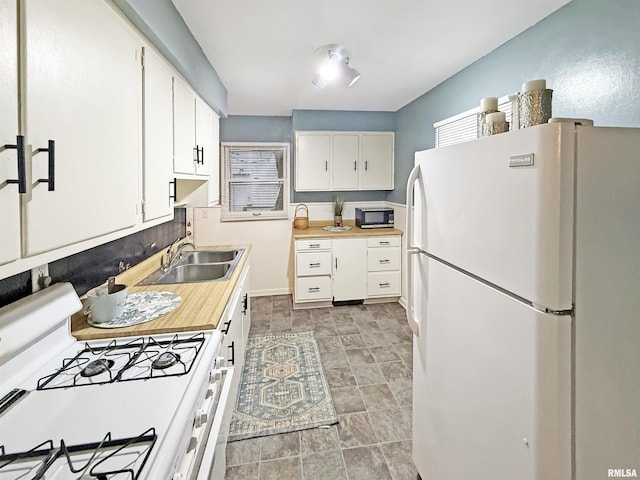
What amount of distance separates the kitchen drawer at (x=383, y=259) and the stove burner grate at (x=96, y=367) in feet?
10.6

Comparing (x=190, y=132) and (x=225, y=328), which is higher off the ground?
(x=190, y=132)

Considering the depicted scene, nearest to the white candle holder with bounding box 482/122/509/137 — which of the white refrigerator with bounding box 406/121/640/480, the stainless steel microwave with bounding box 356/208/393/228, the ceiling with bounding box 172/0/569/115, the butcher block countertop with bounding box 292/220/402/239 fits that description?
the white refrigerator with bounding box 406/121/640/480

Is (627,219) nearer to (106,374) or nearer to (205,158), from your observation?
(106,374)

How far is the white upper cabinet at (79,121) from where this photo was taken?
Answer: 0.81 m

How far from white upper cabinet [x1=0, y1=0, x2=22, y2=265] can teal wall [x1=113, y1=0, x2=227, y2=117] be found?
574 mm

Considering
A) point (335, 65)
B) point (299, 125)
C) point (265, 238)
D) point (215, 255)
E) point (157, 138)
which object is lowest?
point (215, 255)

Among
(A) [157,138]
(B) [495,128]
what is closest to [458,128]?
(B) [495,128]

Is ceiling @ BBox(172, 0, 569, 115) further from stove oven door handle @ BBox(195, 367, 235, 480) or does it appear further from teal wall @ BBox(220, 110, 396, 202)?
stove oven door handle @ BBox(195, 367, 235, 480)

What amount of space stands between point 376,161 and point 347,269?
1.49 m

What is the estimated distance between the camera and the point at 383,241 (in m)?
4.03

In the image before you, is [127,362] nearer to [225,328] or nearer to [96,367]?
[96,367]

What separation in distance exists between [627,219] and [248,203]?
3989mm

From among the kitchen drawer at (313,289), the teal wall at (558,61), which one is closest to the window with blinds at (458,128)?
the teal wall at (558,61)

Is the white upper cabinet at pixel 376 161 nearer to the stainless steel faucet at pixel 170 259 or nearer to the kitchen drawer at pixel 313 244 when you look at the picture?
the kitchen drawer at pixel 313 244
